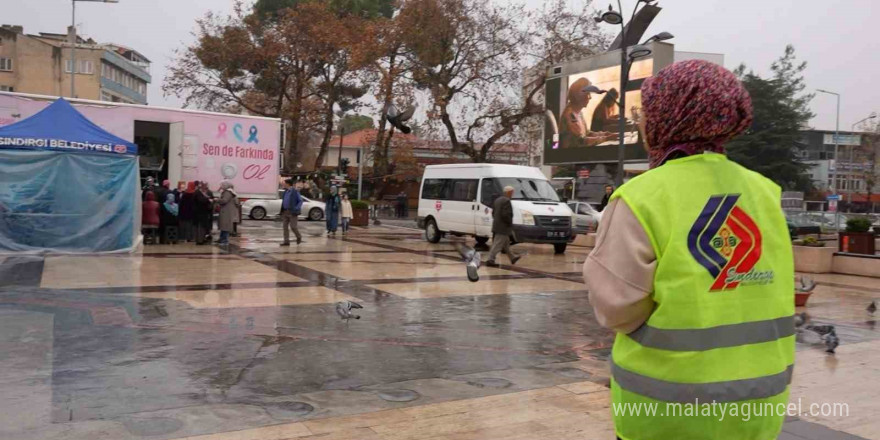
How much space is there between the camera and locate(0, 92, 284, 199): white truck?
16609 mm

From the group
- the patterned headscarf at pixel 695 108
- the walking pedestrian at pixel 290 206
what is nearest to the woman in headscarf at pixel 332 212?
the walking pedestrian at pixel 290 206

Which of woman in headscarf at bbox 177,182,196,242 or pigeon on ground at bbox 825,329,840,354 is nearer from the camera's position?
pigeon on ground at bbox 825,329,840,354

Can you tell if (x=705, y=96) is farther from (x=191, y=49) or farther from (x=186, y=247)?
(x=191, y=49)

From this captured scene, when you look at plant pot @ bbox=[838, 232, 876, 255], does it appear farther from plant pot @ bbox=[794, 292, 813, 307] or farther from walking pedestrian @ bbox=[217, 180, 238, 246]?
walking pedestrian @ bbox=[217, 180, 238, 246]

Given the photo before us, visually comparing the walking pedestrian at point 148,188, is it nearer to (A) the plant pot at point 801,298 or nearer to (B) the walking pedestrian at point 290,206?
(B) the walking pedestrian at point 290,206

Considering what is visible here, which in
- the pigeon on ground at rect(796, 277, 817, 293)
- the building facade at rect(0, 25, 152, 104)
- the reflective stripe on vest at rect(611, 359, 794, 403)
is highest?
the building facade at rect(0, 25, 152, 104)

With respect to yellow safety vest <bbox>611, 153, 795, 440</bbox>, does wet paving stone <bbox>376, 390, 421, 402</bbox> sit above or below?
below

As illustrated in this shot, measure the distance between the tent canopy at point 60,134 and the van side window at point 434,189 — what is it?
8.46m

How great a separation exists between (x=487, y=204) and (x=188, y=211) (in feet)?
25.1

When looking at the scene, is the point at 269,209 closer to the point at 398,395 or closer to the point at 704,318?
the point at 398,395

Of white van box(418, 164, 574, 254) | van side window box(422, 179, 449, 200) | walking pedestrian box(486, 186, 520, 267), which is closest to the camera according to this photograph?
walking pedestrian box(486, 186, 520, 267)

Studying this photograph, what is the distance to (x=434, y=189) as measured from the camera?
65.7 ft

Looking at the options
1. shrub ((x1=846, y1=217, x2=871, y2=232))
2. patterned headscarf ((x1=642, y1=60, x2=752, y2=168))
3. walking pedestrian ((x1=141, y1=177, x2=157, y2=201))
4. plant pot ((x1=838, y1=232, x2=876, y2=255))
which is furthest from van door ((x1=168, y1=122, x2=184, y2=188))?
patterned headscarf ((x1=642, y1=60, x2=752, y2=168))

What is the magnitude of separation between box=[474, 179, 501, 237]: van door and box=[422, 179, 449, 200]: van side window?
6.19ft
